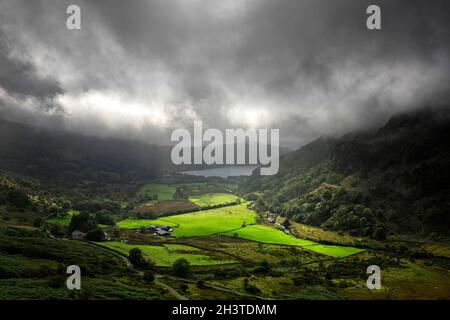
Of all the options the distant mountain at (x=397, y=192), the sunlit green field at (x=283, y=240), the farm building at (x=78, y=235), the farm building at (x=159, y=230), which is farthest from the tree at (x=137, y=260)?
the distant mountain at (x=397, y=192)

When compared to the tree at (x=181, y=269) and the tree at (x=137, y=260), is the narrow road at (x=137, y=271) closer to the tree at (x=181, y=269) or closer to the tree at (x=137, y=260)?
the tree at (x=137, y=260)

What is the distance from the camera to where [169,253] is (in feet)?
294

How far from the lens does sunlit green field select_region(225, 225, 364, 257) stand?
104 meters

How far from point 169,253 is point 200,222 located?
61363mm

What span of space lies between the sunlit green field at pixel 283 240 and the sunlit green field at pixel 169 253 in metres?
31.1

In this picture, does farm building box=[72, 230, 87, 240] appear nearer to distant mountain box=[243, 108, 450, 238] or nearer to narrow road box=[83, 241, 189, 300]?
narrow road box=[83, 241, 189, 300]

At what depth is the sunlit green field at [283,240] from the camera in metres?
104

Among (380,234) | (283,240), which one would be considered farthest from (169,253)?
(380,234)

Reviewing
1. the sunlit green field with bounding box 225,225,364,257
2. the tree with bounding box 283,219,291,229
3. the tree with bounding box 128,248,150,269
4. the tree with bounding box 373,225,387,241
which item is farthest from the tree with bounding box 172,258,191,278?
the tree with bounding box 283,219,291,229

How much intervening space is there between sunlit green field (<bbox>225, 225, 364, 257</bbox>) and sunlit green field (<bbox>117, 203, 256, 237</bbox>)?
8.84m

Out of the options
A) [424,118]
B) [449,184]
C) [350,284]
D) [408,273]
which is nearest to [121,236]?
[350,284]

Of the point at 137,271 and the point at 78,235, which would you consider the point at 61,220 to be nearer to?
the point at 78,235

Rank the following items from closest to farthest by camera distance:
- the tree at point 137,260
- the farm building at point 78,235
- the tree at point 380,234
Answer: the tree at point 137,260, the farm building at point 78,235, the tree at point 380,234

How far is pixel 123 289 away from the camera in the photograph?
53.6 metres
